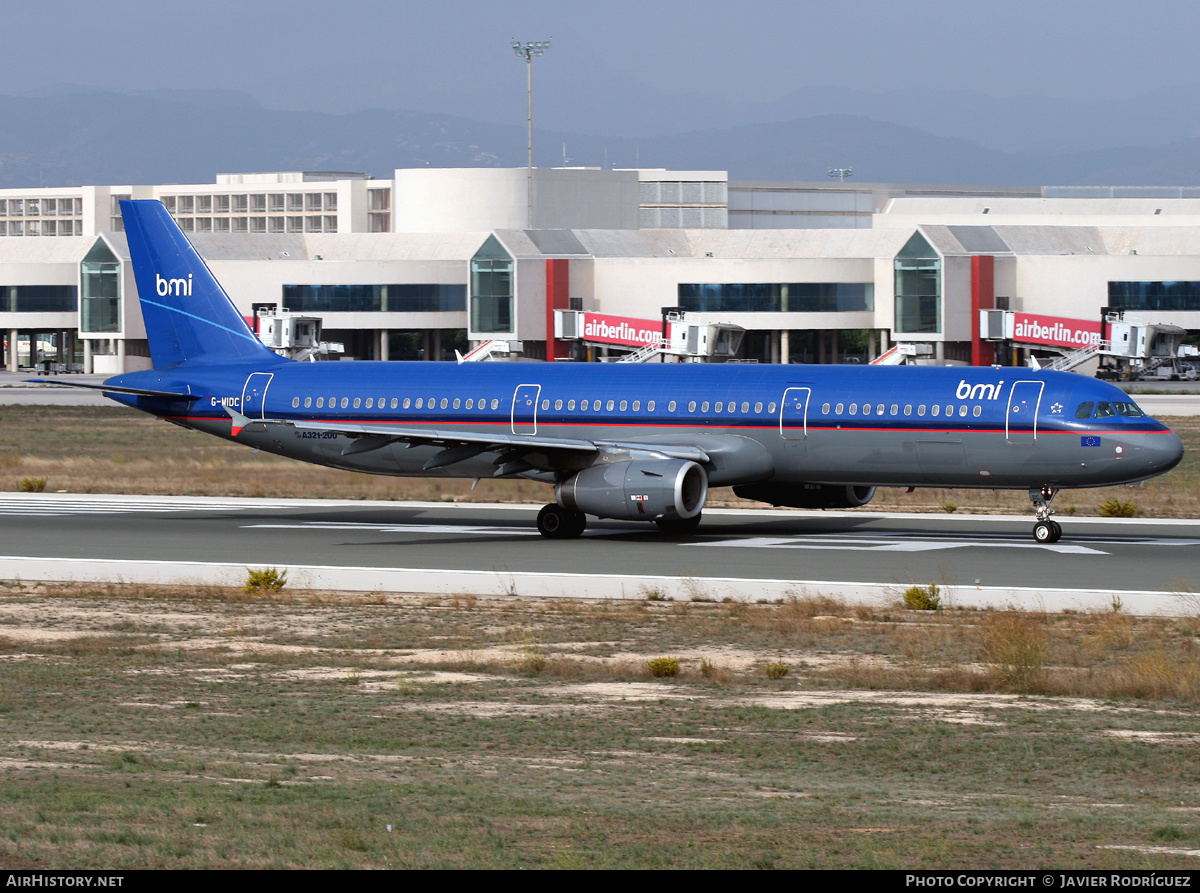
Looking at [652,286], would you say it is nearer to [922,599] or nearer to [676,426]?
[676,426]

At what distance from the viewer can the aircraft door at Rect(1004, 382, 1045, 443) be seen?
3553cm

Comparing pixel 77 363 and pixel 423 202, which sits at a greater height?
pixel 423 202

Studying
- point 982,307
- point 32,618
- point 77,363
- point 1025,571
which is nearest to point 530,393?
point 1025,571

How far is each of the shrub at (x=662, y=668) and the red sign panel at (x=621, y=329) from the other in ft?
377

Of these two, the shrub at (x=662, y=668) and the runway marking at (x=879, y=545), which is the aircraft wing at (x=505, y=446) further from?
the shrub at (x=662, y=668)

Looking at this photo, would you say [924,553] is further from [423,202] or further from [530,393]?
[423,202]

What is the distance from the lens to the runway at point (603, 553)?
29094 mm

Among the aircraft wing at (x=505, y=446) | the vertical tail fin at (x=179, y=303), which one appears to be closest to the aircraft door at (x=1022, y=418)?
the aircraft wing at (x=505, y=446)

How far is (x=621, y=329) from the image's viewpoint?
5389 inches

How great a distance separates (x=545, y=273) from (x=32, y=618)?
115419 millimetres

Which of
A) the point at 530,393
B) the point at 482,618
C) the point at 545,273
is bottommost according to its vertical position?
the point at 482,618

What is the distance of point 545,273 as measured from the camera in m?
140

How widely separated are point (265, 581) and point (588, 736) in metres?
13.6
